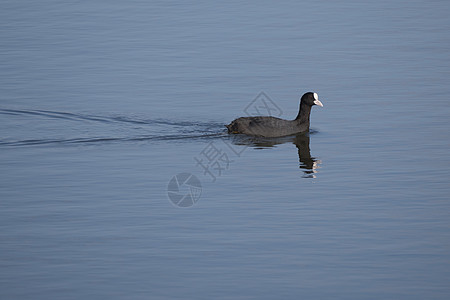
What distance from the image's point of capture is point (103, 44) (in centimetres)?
2558

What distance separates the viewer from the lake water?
945 cm

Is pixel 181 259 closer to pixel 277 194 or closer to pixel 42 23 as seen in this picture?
pixel 277 194

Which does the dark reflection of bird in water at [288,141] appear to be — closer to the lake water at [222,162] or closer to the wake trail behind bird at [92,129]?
the lake water at [222,162]

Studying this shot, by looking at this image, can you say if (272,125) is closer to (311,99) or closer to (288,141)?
(288,141)

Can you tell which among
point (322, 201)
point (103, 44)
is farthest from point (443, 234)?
point (103, 44)

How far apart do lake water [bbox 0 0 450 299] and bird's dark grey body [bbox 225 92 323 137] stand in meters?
0.25

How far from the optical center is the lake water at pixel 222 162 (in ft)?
31.0

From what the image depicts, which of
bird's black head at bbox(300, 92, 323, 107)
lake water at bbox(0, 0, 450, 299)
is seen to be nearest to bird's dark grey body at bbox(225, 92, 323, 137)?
bird's black head at bbox(300, 92, 323, 107)

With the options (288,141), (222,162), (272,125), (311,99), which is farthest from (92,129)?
(311,99)

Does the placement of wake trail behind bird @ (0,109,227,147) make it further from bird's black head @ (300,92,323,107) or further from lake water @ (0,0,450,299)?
bird's black head @ (300,92,323,107)

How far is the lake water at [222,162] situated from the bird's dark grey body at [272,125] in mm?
Answer: 247

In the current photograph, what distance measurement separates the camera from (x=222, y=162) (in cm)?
1462

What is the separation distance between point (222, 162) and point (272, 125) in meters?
2.56

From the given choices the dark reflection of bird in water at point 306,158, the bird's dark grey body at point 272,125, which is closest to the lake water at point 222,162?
the dark reflection of bird in water at point 306,158
